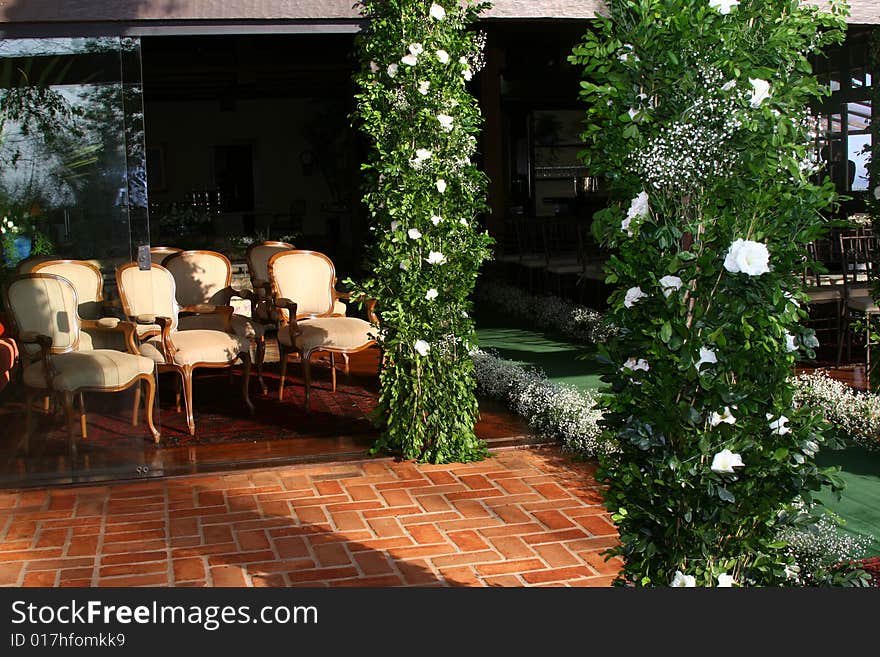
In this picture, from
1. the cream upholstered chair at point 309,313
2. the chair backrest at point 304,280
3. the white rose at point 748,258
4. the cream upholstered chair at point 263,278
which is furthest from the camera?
the cream upholstered chair at point 263,278

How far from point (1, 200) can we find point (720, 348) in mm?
3966

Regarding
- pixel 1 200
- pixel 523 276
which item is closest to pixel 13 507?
pixel 1 200

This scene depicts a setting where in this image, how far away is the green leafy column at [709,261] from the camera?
7.43ft

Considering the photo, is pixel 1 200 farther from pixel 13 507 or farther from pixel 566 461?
pixel 566 461

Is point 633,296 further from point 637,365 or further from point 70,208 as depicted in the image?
point 70,208

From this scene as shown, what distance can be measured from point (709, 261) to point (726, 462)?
47 centimetres

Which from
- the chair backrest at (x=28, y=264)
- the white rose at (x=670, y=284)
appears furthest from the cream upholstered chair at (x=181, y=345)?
the white rose at (x=670, y=284)

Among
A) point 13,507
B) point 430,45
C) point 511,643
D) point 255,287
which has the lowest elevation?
point 13,507

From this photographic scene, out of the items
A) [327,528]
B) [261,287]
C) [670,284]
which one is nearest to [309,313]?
[261,287]

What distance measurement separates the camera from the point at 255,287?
24.8 feet

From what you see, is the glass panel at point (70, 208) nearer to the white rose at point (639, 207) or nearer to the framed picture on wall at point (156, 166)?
the white rose at point (639, 207)

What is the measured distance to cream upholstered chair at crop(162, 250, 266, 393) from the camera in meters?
7.02

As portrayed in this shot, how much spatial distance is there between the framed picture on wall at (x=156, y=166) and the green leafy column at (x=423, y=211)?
1484 centimetres

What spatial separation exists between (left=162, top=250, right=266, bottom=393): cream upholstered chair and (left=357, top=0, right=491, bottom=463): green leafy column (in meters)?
2.02
